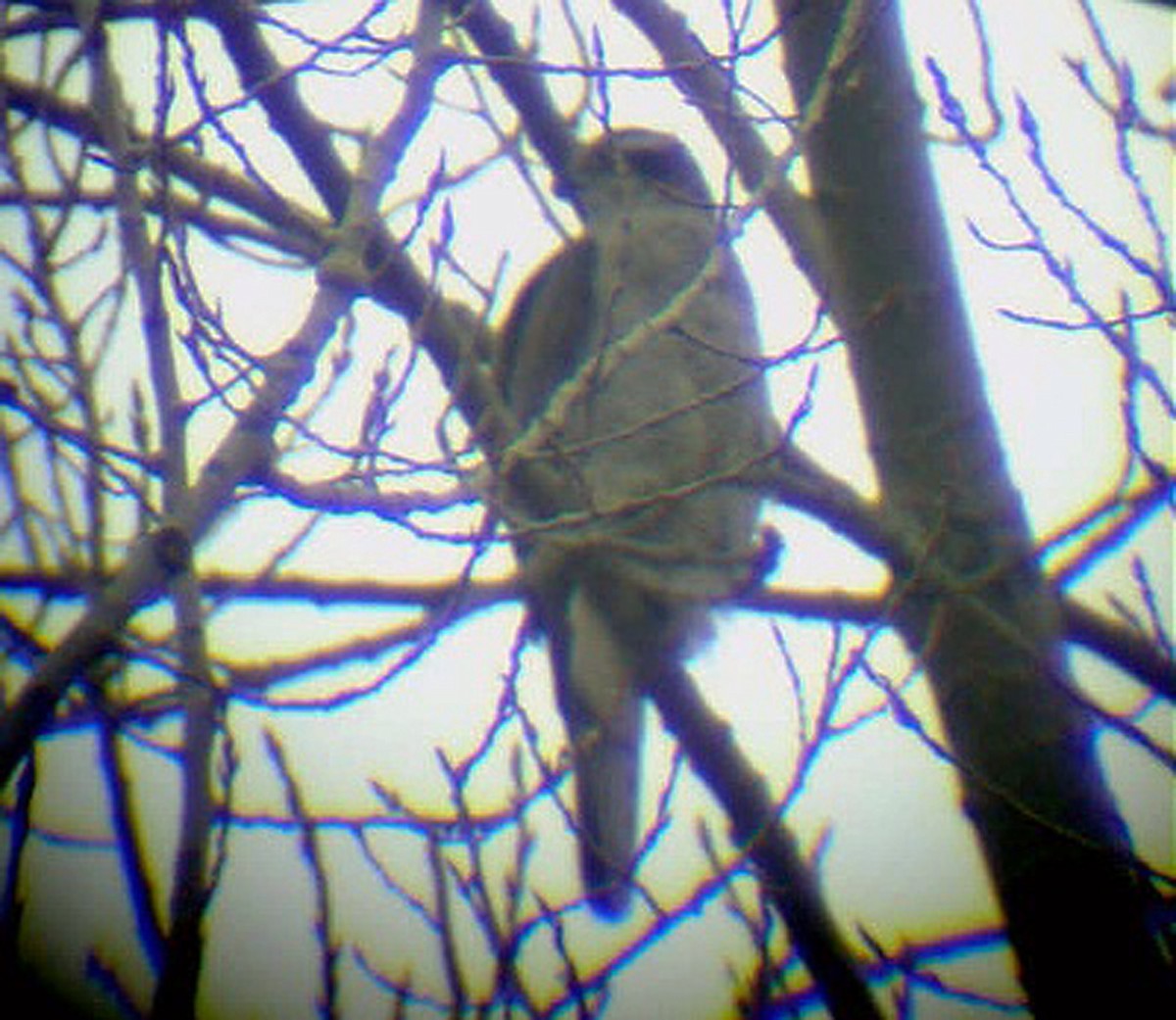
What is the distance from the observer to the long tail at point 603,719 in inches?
161

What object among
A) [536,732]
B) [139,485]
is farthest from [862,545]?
[139,485]

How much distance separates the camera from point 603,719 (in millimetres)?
4352

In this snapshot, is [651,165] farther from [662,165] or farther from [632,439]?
[632,439]

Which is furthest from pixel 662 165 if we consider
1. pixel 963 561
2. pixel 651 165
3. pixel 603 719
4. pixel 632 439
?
pixel 963 561

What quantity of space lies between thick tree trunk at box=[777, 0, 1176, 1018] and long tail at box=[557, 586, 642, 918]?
1.21 meters

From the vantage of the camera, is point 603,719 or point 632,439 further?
point 632,439

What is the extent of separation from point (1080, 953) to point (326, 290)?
5.10ft

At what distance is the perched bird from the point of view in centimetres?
419

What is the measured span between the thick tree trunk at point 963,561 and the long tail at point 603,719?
1.21 meters

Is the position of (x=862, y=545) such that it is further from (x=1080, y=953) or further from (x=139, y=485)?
(x=139, y=485)

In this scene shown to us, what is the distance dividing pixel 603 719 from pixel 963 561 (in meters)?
1.66

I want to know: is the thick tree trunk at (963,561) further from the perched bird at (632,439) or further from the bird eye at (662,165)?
the bird eye at (662,165)

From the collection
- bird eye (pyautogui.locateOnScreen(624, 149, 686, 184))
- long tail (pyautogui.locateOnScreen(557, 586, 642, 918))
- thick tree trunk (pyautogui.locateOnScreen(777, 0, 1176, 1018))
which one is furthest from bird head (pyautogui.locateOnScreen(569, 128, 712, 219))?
thick tree trunk (pyautogui.locateOnScreen(777, 0, 1176, 1018))

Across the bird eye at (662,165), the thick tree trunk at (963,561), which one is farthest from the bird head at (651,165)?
the thick tree trunk at (963,561)
